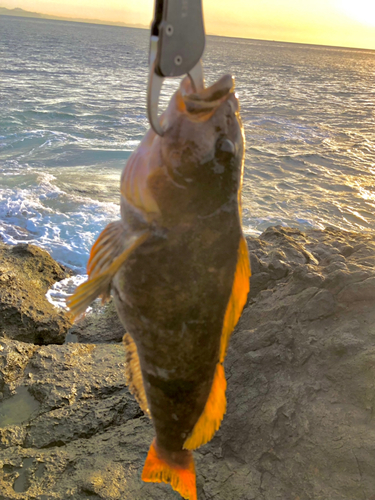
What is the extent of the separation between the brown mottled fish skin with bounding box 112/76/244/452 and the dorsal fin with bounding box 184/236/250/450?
0.13 ft

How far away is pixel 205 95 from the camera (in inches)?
68.7

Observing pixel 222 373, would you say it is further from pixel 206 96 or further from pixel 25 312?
pixel 25 312

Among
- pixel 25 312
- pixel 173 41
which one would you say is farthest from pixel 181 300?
pixel 25 312

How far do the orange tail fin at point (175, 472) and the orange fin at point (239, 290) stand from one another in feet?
3.18

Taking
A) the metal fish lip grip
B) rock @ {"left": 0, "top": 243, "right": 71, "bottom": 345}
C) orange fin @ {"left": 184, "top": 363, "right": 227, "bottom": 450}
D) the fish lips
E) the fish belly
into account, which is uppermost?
the metal fish lip grip

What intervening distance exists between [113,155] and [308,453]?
554 inches

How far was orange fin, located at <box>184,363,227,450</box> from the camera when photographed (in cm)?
228

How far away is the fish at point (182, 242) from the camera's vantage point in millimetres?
1814

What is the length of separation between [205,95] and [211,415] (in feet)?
5.86

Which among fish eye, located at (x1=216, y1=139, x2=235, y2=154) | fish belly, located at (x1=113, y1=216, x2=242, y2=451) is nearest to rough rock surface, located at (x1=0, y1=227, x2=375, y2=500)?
fish belly, located at (x1=113, y1=216, x2=242, y2=451)

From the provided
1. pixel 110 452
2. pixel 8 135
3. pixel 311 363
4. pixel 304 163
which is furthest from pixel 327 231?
pixel 8 135

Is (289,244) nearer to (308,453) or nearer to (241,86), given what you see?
(308,453)

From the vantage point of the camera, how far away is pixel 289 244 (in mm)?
5699

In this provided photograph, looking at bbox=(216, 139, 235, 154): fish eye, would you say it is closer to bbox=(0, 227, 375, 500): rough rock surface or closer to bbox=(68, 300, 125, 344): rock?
bbox=(0, 227, 375, 500): rough rock surface
